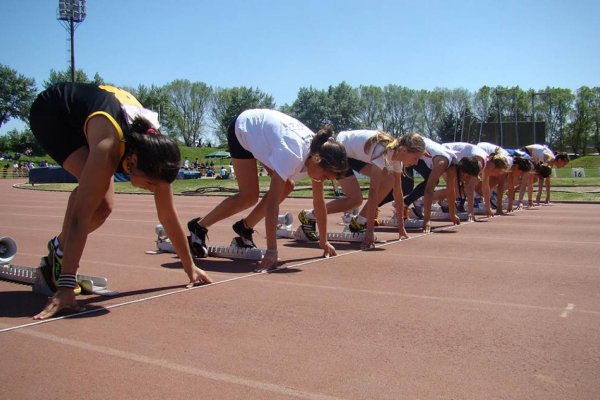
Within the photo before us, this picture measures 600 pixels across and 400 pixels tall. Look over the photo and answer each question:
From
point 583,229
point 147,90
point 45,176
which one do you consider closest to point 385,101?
point 147,90

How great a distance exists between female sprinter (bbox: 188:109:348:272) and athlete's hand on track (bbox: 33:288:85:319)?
1.98 meters

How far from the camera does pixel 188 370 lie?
2.83 metres

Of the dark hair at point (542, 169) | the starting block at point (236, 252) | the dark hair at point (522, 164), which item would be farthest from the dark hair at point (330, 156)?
the dark hair at point (542, 169)

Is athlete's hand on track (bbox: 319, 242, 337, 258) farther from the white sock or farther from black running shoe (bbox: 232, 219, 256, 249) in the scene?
the white sock

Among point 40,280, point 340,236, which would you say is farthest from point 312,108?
point 40,280

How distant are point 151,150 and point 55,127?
93cm

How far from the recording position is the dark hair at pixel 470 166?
9.58 meters

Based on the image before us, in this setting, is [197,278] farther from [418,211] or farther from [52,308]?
[418,211]

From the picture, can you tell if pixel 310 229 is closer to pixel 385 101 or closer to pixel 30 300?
pixel 30 300

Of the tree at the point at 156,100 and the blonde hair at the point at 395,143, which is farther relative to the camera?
the tree at the point at 156,100

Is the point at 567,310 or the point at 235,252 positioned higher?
the point at 235,252

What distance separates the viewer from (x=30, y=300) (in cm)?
428

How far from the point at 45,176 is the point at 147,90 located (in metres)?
42.1

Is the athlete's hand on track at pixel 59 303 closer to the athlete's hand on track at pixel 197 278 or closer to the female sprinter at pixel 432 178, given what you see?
the athlete's hand on track at pixel 197 278
